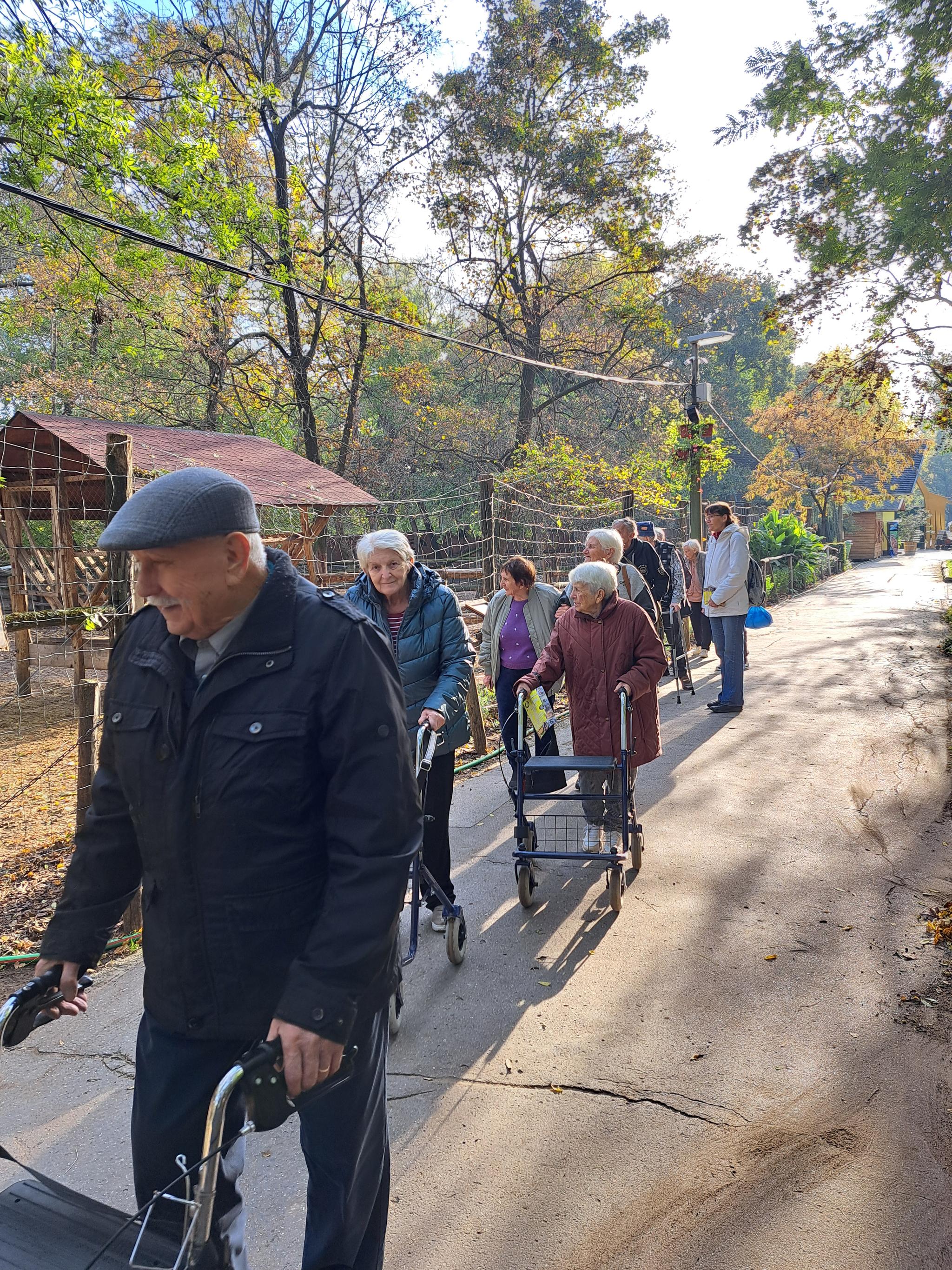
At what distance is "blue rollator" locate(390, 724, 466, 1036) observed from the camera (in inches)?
153

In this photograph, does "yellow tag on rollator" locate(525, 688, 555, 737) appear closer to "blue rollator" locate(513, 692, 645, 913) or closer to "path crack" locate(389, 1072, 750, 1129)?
"blue rollator" locate(513, 692, 645, 913)

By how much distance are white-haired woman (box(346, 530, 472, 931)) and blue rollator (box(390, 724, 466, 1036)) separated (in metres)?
0.06

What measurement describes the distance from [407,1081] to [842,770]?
16.1 ft

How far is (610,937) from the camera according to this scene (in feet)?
14.5

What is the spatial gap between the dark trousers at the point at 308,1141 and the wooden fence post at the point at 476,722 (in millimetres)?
5144

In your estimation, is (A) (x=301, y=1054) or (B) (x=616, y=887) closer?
(A) (x=301, y=1054)

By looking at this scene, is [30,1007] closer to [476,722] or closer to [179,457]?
[476,722]

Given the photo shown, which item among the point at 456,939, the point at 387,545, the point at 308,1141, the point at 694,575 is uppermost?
the point at 387,545

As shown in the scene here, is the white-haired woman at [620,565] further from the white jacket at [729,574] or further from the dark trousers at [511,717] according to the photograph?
the white jacket at [729,574]

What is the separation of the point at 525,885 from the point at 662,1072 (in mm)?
1575

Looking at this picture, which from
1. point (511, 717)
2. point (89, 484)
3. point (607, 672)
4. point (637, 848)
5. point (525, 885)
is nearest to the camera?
point (525, 885)

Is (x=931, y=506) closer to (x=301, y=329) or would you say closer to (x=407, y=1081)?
(x=301, y=329)

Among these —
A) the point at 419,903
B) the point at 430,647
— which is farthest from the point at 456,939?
the point at 430,647

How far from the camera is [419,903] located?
4133 millimetres
